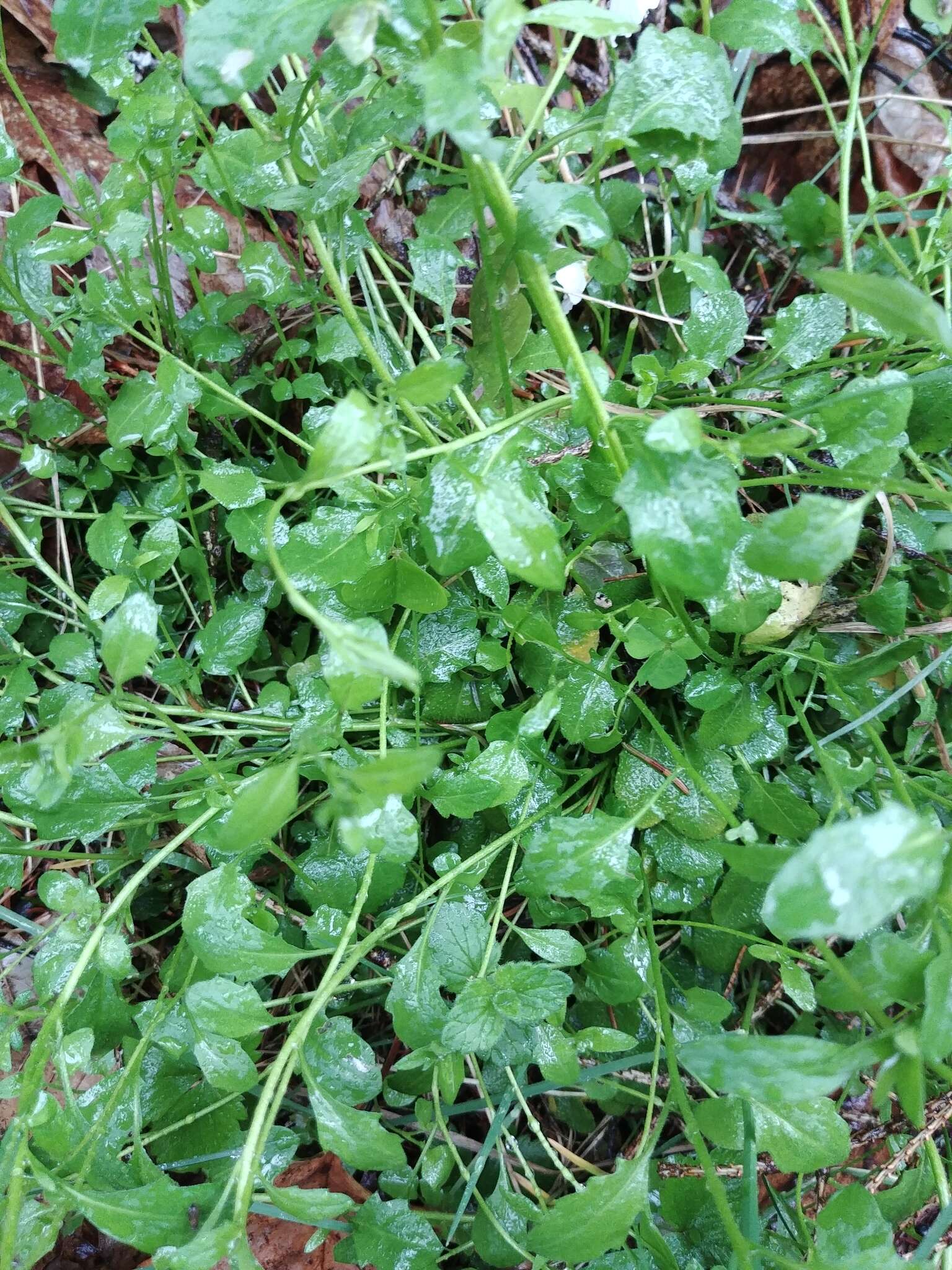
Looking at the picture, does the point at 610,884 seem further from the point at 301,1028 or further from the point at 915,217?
the point at 915,217

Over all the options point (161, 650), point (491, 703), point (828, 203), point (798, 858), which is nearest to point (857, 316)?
point (828, 203)

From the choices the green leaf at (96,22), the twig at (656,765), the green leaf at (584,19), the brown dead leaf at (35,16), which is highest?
the brown dead leaf at (35,16)

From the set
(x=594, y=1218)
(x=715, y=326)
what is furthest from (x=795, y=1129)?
(x=715, y=326)

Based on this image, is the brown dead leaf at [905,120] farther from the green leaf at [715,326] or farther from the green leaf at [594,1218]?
the green leaf at [594,1218]

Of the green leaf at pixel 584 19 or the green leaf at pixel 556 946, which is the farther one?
the green leaf at pixel 556 946

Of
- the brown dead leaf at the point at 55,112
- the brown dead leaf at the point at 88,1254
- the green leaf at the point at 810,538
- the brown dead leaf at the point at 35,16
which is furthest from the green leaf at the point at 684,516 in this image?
the brown dead leaf at the point at 35,16

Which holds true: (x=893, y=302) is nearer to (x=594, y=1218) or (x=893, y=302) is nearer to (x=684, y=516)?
(x=684, y=516)
